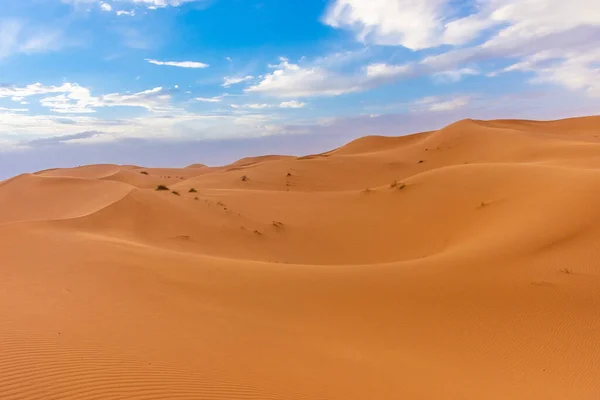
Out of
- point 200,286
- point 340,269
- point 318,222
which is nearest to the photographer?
point 200,286

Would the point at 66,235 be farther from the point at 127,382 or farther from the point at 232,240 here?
the point at 127,382

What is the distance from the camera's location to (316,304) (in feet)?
23.9

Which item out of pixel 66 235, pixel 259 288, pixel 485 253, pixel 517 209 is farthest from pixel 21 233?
pixel 517 209

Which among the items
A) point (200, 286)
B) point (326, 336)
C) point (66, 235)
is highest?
point (66, 235)

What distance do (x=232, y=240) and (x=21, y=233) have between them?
19.5 ft

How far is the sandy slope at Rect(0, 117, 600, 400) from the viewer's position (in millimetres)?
4324

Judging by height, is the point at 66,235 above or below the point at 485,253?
above

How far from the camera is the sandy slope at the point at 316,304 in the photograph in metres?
4.32

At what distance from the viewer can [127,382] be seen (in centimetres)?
378

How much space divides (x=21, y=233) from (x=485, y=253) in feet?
34.1

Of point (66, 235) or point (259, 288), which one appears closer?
point (259, 288)

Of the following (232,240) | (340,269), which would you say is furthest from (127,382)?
(232,240)

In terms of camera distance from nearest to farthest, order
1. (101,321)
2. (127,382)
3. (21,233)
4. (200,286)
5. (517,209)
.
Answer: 1. (127,382)
2. (101,321)
3. (200,286)
4. (21,233)
5. (517,209)

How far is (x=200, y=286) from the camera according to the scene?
24.7ft
